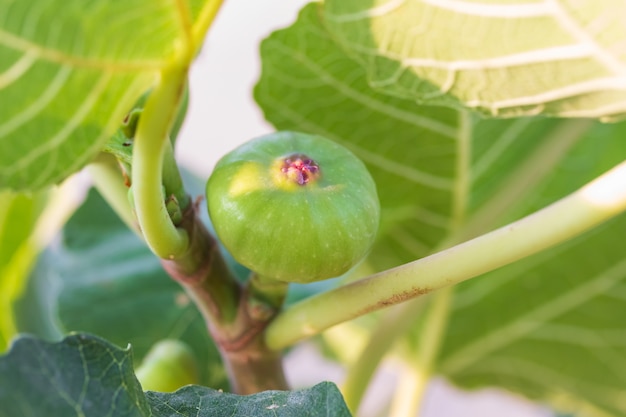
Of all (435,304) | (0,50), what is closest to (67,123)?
(0,50)

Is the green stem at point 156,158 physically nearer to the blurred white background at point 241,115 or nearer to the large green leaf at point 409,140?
the large green leaf at point 409,140

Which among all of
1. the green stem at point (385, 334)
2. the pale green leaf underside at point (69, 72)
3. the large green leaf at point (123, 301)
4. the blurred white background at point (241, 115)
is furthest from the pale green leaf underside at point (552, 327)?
the blurred white background at point (241, 115)

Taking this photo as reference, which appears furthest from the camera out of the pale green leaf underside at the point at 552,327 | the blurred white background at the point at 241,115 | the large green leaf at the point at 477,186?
the blurred white background at the point at 241,115

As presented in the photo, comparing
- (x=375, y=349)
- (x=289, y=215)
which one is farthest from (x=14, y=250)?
(x=289, y=215)

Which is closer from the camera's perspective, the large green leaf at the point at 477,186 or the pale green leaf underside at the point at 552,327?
the large green leaf at the point at 477,186

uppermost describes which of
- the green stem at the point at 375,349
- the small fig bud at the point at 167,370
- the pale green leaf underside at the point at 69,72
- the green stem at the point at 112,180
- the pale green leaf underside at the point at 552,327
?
the pale green leaf underside at the point at 69,72

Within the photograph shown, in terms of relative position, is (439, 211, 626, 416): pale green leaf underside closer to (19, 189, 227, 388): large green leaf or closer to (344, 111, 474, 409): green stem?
(344, 111, 474, 409): green stem
